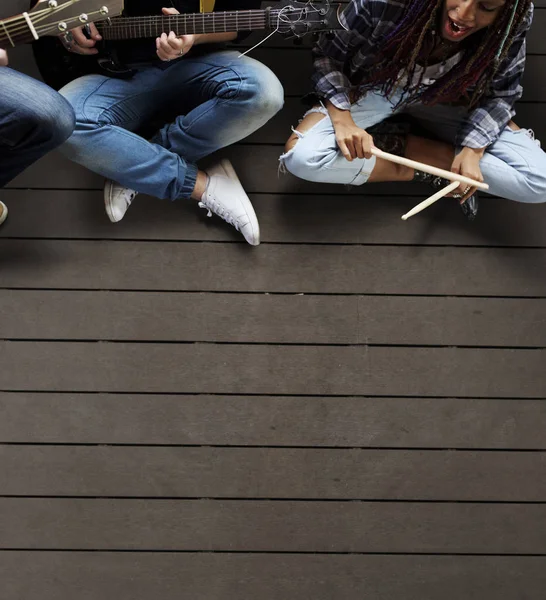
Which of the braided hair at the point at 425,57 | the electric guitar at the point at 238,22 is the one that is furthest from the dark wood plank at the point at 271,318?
the electric guitar at the point at 238,22

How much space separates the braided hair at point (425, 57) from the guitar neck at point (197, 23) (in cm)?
24

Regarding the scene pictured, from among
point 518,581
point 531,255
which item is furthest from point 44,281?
point 518,581

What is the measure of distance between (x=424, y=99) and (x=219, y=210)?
488mm

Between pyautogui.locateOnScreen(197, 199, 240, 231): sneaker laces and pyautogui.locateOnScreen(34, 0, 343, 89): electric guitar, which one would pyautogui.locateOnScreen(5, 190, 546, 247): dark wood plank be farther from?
pyautogui.locateOnScreen(34, 0, 343, 89): electric guitar

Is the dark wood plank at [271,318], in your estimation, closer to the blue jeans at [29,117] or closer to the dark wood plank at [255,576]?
the blue jeans at [29,117]

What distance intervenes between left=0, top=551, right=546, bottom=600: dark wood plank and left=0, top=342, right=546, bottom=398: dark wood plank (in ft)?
1.22

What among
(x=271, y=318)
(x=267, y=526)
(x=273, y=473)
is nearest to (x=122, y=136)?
(x=271, y=318)

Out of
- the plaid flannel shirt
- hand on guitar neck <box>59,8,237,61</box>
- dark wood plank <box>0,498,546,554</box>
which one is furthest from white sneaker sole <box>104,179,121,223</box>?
dark wood plank <box>0,498,546,554</box>

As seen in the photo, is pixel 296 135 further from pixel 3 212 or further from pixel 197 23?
pixel 3 212

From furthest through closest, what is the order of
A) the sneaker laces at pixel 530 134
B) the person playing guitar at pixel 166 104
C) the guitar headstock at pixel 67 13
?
the sneaker laces at pixel 530 134 → the person playing guitar at pixel 166 104 → the guitar headstock at pixel 67 13

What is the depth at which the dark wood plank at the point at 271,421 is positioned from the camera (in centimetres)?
151

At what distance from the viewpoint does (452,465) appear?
60.4 inches

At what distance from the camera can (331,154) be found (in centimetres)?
138

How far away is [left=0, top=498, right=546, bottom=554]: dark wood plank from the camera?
150cm
